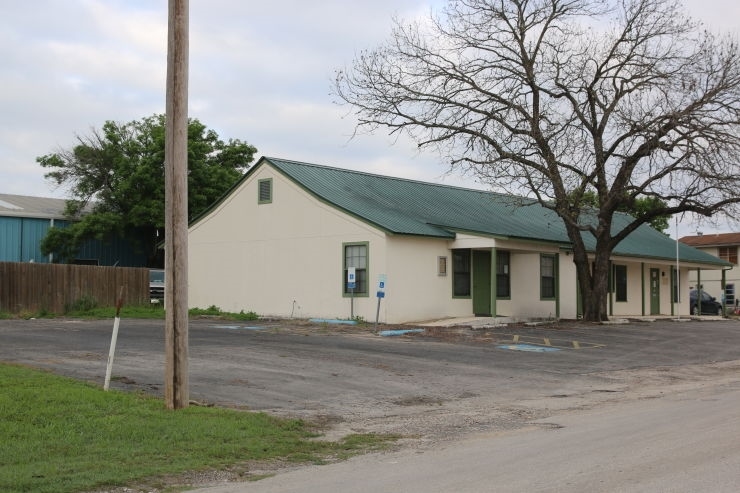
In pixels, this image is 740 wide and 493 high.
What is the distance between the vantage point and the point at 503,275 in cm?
3095

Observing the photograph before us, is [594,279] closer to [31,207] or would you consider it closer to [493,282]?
[493,282]

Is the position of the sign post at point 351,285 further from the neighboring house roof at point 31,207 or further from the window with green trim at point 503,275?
the neighboring house roof at point 31,207

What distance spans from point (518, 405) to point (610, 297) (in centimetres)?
2574

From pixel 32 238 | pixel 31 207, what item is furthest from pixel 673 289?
pixel 31 207

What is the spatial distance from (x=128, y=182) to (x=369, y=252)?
759 inches

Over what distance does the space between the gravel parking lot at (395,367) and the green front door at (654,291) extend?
1507cm

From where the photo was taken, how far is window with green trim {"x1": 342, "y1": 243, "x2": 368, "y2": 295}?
1066 inches

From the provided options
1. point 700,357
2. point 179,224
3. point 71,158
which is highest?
point 71,158

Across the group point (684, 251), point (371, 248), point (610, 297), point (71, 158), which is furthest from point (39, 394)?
point (684, 251)

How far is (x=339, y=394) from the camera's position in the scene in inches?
543

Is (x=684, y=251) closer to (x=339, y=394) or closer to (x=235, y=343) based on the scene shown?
(x=235, y=343)

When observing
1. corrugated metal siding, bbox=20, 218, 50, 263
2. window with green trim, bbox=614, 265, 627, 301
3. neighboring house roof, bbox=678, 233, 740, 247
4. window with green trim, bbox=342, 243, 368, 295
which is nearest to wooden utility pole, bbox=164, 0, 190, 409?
window with green trim, bbox=342, 243, 368, 295

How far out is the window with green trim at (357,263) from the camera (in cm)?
2708

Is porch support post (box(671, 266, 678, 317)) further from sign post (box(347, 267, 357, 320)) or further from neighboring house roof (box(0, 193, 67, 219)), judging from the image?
neighboring house roof (box(0, 193, 67, 219))
